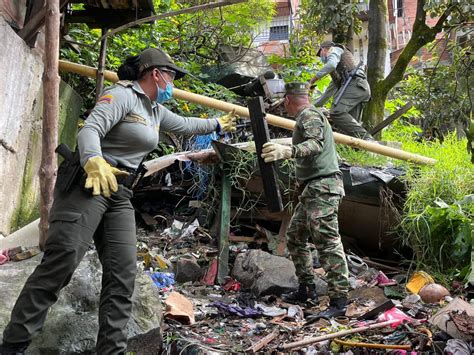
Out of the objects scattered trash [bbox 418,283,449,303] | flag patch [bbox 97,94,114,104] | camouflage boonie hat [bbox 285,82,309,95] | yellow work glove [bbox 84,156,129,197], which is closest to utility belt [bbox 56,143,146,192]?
yellow work glove [bbox 84,156,129,197]

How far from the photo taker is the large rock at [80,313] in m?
2.98

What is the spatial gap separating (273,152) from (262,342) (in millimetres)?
1469

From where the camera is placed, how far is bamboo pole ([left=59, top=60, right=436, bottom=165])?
559 centimetres

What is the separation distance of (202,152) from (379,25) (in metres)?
6.10

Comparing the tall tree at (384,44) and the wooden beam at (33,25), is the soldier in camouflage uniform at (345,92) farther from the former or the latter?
the wooden beam at (33,25)

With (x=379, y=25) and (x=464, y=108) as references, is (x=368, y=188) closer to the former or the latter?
(x=379, y=25)

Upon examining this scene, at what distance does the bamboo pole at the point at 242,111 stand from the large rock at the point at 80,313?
2516 millimetres

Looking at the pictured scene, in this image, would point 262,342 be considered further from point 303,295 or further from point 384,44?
point 384,44

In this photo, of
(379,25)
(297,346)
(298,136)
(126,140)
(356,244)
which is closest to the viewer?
(126,140)

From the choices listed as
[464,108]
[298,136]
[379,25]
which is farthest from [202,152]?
[464,108]

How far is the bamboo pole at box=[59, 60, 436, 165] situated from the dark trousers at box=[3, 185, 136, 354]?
2.82m

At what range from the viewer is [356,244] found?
6.48 m

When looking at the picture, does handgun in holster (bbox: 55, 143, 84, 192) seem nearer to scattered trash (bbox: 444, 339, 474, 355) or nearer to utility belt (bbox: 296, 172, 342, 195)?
utility belt (bbox: 296, 172, 342, 195)

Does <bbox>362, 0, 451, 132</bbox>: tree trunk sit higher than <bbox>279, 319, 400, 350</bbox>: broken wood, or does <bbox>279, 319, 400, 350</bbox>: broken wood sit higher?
<bbox>362, 0, 451, 132</bbox>: tree trunk
